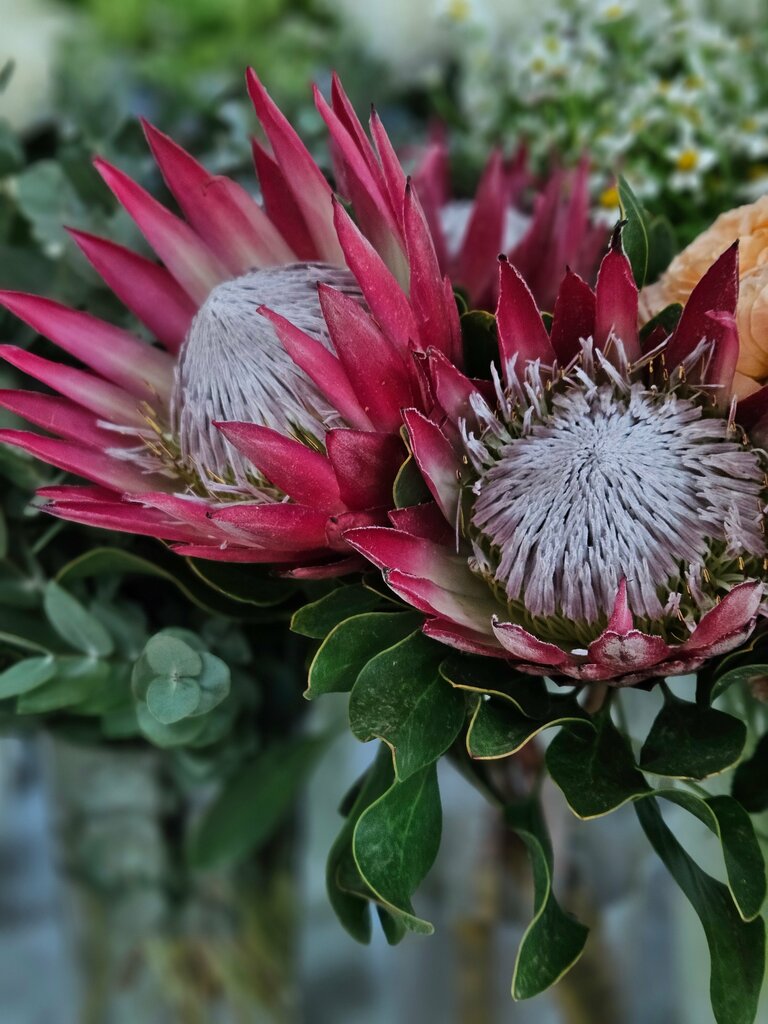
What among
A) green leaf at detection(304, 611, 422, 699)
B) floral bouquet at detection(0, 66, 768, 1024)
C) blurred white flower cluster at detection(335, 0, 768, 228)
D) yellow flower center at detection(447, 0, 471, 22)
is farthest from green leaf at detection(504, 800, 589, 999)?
yellow flower center at detection(447, 0, 471, 22)

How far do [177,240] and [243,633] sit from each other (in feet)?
0.75

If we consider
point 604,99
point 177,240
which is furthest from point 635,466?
point 604,99

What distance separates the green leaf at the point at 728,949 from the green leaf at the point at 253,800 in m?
0.34

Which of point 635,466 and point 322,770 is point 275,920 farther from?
point 635,466

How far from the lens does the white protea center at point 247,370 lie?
0.48 metres

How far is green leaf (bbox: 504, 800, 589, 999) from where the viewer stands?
0.45 m

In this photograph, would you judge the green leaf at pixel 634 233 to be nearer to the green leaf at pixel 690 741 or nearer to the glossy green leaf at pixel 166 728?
the green leaf at pixel 690 741

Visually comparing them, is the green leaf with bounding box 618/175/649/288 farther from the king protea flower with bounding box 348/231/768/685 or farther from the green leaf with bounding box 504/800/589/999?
the green leaf with bounding box 504/800/589/999

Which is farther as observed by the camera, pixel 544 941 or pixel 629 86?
pixel 629 86

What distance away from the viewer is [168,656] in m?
0.51

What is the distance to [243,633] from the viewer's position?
2.08ft

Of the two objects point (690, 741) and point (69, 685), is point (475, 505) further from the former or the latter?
point (69, 685)

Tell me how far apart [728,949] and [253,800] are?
380 mm

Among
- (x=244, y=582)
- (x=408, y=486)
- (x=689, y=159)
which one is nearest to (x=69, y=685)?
(x=244, y=582)
